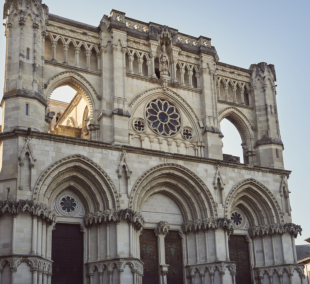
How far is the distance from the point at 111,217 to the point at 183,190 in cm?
458

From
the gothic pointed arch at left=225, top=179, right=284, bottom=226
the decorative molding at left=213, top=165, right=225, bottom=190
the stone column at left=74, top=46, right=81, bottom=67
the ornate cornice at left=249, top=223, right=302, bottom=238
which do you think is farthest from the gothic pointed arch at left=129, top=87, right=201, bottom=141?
the ornate cornice at left=249, top=223, right=302, bottom=238

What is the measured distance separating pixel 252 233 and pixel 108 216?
28.2ft

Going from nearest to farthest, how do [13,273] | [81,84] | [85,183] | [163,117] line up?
[13,273] → [85,183] → [81,84] → [163,117]

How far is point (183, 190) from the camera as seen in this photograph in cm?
2411

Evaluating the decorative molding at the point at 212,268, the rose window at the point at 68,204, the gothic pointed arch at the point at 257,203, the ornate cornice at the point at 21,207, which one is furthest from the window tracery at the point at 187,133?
the ornate cornice at the point at 21,207

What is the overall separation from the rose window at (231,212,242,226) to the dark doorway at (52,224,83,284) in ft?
27.4

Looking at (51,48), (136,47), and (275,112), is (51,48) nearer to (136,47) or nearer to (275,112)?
(136,47)

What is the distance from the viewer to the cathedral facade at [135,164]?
20.3m

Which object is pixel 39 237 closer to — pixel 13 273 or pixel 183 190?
pixel 13 273

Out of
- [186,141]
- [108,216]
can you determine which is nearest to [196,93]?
[186,141]

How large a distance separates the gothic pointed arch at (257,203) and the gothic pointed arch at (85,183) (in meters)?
7.10

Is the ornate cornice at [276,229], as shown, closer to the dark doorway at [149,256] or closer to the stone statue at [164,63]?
the dark doorway at [149,256]

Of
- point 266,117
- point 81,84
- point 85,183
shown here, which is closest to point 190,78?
point 266,117

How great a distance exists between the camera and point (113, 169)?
2189 centimetres
